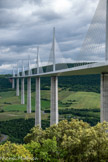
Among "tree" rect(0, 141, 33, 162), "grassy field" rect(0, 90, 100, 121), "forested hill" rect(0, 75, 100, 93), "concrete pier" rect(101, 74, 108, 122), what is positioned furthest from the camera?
"forested hill" rect(0, 75, 100, 93)

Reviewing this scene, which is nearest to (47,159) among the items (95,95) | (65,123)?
(65,123)

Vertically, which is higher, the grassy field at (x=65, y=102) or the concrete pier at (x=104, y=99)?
the concrete pier at (x=104, y=99)

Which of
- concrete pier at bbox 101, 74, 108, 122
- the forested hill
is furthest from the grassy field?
concrete pier at bbox 101, 74, 108, 122

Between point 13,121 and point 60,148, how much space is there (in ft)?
148

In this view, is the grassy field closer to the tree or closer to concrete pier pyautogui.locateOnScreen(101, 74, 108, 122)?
concrete pier pyautogui.locateOnScreen(101, 74, 108, 122)

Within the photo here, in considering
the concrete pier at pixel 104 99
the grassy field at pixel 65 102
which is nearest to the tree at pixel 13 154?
the concrete pier at pixel 104 99

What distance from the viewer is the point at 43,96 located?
9788 cm

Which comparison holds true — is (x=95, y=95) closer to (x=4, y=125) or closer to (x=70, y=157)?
(x=4, y=125)

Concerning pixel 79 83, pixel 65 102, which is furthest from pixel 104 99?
pixel 79 83

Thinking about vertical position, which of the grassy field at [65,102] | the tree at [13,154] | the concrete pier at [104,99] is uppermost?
the concrete pier at [104,99]

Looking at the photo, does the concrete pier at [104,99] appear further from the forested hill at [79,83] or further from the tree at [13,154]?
the forested hill at [79,83]

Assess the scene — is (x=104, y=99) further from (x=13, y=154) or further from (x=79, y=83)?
(x=79, y=83)

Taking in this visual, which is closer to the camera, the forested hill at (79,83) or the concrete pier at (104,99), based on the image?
the concrete pier at (104,99)

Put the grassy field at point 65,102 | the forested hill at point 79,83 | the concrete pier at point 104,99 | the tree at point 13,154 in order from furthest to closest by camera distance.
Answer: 1. the forested hill at point 79,83
2. the grassy field at point 65,102
3. the concrete pier at point 104,99
4. the tree at point 13,154
